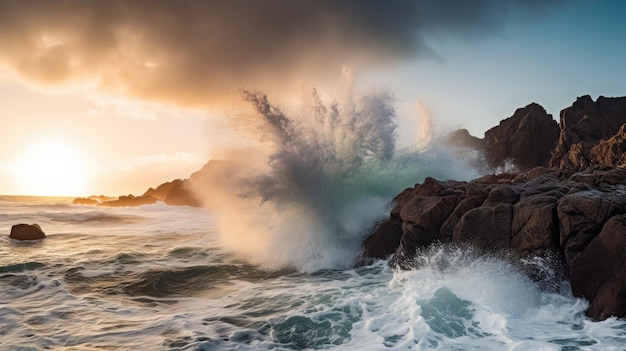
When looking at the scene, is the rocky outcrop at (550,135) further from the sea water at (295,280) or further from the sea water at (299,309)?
the sea water at (299,309)

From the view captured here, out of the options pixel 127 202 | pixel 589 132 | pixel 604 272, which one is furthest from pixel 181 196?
pixel 604 272

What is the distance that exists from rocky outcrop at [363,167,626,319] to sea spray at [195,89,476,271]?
1.81 meters

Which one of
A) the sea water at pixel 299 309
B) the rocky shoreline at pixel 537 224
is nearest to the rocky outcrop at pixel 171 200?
the sea water at pixel 299 309

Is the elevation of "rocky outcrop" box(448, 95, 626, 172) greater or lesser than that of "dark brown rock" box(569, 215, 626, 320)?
greater

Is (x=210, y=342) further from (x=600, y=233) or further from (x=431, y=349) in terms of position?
(x=600, y=233)

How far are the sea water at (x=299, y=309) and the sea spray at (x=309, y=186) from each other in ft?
5.85

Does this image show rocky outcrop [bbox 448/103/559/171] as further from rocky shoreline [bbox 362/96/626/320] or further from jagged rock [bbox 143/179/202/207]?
jagged rock [bbox 143/179/202/207]

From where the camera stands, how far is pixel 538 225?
8.89 metres

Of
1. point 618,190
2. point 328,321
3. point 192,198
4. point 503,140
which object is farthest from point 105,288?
point 192,198

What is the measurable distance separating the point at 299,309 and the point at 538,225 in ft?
18.5

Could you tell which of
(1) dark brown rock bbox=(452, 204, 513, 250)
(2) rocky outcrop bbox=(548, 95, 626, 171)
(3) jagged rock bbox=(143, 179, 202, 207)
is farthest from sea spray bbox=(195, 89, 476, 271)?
(3) jagged rock bbox=(143, 179, 202, 207)

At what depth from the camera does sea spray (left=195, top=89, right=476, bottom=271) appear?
14.0 metres

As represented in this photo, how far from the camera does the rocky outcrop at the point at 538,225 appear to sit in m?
7.70

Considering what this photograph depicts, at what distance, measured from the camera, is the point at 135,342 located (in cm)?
707
